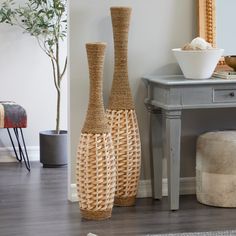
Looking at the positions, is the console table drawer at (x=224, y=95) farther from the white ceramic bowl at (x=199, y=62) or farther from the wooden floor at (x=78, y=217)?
the wooden floor at (x=78, y=217)

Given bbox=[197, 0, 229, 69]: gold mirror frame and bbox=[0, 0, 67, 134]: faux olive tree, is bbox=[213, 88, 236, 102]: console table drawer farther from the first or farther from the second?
bbox=[0, 0, 67, 134]: faux olive tree

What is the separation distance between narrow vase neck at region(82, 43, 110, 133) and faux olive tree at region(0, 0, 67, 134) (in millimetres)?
1433

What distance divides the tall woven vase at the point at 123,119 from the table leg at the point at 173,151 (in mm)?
226

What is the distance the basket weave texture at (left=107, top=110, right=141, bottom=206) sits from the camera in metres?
Answer: 3.86

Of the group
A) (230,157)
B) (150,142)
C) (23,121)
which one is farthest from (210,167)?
(23,121)

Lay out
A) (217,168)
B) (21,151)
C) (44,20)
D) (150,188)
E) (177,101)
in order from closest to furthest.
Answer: (177,101)
(217,168)
(150,188)
(44,20)
(21,151)

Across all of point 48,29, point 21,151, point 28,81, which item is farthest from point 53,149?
point 48,29

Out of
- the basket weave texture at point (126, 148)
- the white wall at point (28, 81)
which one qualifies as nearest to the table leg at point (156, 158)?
the basket weave texture at point (126, 148)

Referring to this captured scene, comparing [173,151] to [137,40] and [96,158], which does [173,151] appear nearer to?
[96,158]

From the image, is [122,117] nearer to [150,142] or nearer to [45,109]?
[150,142]

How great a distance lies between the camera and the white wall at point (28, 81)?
17.6 ft

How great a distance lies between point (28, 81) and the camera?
17.9ft

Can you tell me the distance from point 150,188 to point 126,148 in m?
0.47

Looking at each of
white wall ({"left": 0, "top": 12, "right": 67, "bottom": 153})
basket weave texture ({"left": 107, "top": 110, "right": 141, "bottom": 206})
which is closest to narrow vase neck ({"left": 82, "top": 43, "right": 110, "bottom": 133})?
basket weave texture ({"left": 107, "top": 110, "right": 141, "bottom": 206})
